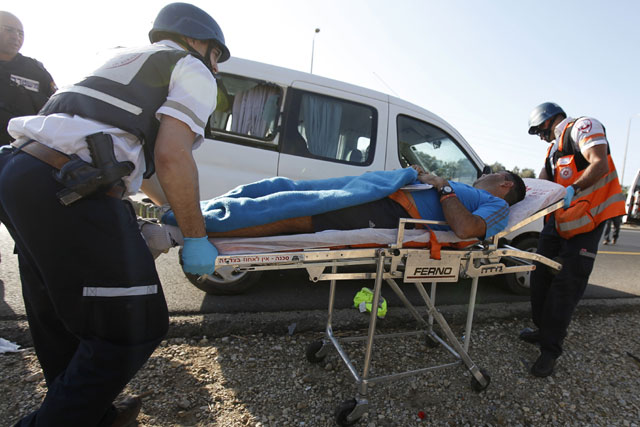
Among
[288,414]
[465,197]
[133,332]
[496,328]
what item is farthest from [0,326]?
[496,328]

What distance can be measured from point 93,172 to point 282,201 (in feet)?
2.87

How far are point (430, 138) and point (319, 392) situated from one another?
285 cm

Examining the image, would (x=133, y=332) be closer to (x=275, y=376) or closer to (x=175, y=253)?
(x=275, y=376)

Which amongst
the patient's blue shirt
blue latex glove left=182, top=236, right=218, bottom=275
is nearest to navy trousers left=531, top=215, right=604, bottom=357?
the patient's blue shirt

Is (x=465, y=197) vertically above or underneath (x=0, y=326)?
above

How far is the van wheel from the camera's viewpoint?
3.10 m

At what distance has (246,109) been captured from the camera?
3246 millimetres

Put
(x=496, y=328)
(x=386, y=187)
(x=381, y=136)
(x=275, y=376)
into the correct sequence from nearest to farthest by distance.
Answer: (x=386, y=187) < (x=275, y=376) < (x=496, y=328) < (x=381, y=136)

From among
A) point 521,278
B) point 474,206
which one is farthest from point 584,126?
point 521,278

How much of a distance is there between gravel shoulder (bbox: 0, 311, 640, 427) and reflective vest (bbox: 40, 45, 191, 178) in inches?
56.5

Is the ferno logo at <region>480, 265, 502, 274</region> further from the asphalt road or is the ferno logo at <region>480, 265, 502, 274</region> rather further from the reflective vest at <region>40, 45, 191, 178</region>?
the reflective vest at <region>40, 45, 191, 178</region>

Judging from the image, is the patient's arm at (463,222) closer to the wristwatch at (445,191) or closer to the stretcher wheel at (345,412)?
the wristwatch at (445,191)

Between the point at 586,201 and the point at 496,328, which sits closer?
the point at 586,201

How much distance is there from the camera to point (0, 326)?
2.34 meters
